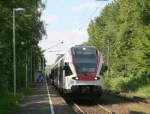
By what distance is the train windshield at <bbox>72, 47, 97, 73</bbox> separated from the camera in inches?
1298

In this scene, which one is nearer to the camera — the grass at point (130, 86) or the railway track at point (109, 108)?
the railway track at point (109, 108)

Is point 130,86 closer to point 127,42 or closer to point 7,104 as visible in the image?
point 127,42

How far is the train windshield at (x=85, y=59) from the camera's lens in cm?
3297

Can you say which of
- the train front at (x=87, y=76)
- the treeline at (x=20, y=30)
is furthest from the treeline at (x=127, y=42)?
the train front at (x=87, y=76)

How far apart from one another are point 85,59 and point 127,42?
1920 inches

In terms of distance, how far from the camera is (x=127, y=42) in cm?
8181

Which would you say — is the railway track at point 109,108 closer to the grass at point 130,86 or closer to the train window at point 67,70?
the train window at point 67,70

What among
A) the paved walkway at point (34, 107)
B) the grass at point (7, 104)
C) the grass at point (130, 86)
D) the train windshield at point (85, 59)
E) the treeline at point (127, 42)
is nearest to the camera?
the paved walkway at point (34, 107)

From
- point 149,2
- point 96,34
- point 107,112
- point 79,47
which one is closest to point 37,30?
point 149,2

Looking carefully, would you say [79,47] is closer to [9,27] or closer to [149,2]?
[9,27]

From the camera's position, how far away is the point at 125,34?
266 ft

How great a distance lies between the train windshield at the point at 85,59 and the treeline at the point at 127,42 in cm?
1414

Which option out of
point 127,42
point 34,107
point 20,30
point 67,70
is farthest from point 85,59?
point 127,42

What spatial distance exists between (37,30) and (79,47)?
2882 centimetres
